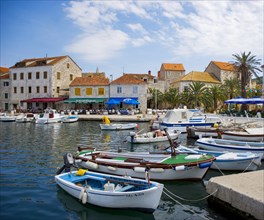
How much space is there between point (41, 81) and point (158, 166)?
5020 centimetres

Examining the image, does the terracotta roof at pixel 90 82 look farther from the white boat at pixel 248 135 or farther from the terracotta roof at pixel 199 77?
the white boat at pixel 248 135

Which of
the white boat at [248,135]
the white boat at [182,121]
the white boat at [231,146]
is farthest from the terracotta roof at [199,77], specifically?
the white boat at [231,146]

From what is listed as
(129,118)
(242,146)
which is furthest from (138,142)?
(129,118)

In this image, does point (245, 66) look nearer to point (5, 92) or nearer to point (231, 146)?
point (231, 146)

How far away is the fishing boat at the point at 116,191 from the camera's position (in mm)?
8258

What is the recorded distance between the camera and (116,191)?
339 inches

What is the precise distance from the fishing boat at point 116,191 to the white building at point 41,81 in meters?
45.6

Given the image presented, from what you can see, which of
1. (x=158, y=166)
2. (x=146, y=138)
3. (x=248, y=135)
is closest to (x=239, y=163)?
(x=158, y=166)

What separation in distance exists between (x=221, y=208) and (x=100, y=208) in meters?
3.84

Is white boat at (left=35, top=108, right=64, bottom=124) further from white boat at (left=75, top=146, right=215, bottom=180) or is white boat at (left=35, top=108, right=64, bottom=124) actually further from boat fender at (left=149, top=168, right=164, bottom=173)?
boat fender at (left=149, top=168, right=164, bottom=173)

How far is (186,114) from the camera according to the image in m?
29.3

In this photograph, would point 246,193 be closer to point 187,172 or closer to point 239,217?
point 239,217

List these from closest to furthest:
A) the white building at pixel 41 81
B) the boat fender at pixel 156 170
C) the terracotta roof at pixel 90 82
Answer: the boat fender at pixel 156 170
the terracotta roof at pixel 90 82
the white building at pixel 41 81

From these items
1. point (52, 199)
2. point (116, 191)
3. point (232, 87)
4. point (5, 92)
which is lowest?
point (52, 199)
